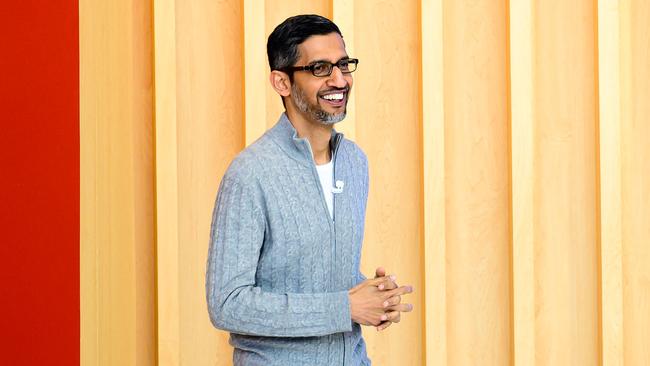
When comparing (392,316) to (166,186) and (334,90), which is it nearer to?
(334,90)

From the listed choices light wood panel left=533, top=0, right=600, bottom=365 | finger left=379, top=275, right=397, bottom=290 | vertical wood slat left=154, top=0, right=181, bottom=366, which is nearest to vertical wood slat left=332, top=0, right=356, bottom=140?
vertical wood slat left=154, top=0, right=181, bottom=366

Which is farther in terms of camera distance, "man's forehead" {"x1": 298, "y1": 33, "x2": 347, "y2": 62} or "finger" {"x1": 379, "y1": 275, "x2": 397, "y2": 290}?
"man's forehead" {"x1": 298, "y1": 33, "x2": 347, "y2": 62}

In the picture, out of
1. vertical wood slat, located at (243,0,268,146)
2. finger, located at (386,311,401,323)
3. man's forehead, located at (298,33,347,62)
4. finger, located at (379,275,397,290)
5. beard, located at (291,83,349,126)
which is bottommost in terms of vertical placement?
finger, located at (386,311,401,323)

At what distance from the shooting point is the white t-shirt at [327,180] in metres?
1.70

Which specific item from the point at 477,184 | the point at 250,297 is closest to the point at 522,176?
the point at 477,184

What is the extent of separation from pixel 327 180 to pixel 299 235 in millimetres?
151

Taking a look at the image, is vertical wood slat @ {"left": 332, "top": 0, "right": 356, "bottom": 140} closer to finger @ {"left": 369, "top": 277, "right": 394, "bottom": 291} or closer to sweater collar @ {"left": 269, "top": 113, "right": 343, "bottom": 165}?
sweater collar @ {"left": 269, "top": 113, "right": 343, "bottom": 165}

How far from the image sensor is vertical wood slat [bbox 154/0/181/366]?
2.91 meters

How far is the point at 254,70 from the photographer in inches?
119

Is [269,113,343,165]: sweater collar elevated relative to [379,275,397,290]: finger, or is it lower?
elevated

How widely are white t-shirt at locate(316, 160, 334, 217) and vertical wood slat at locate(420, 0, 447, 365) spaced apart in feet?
4.85

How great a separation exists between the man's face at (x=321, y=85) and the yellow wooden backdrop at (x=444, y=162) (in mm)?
1244

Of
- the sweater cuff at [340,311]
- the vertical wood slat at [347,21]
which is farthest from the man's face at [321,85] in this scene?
the vertical wood slat at [347,21]
